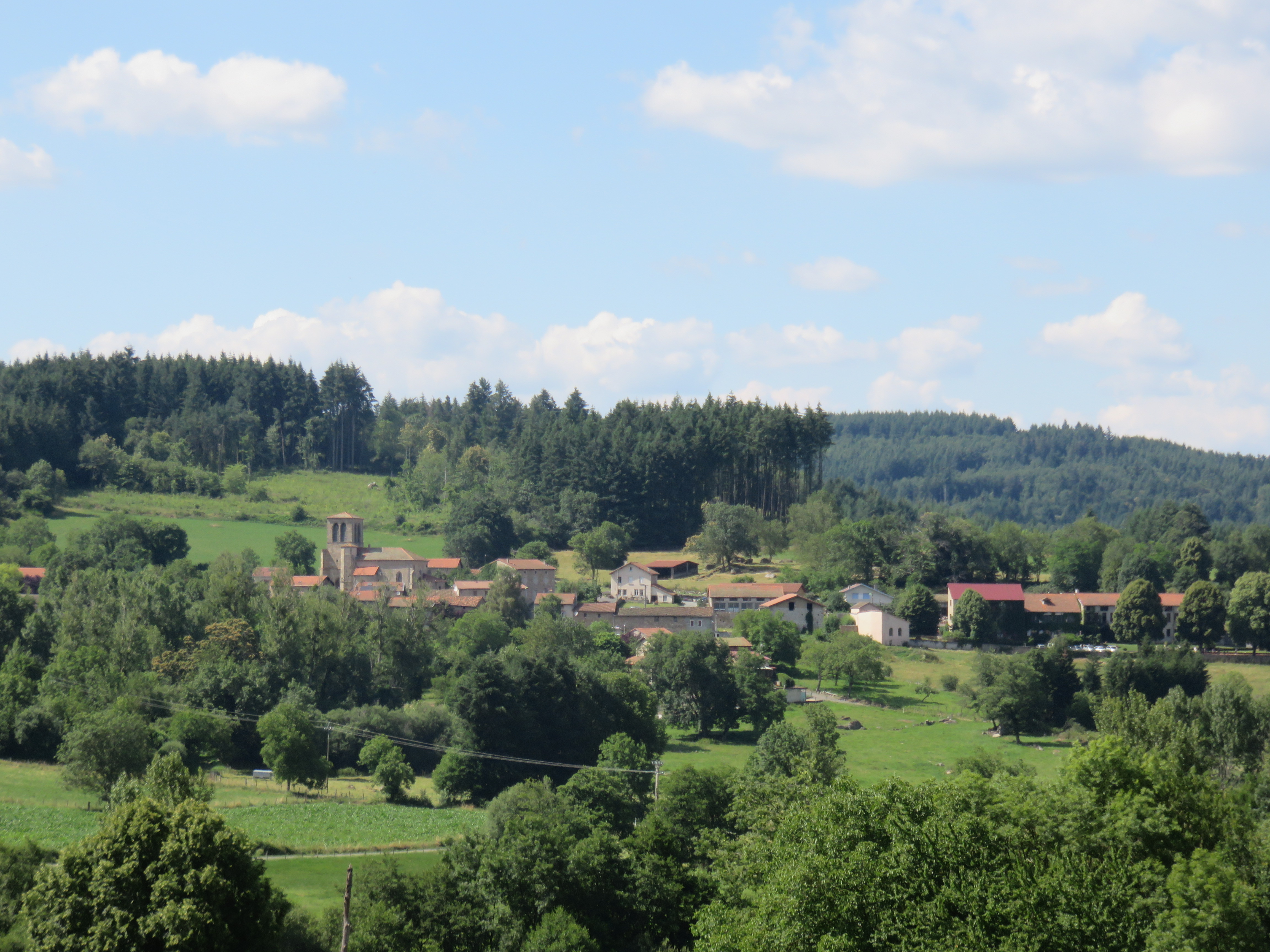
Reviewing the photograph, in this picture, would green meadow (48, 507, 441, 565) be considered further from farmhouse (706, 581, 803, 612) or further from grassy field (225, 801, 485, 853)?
grassy field (225, 801, 485, 853)

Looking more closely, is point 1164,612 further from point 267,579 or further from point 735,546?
point 267,579

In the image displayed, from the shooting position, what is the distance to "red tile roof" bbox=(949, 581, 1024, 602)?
88.4 metres

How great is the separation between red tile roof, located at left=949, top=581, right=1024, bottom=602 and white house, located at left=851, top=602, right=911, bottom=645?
559cm

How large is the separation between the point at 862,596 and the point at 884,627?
6.27 metres

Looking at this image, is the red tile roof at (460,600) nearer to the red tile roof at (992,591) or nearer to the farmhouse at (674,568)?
the farmhouse at (674,568)

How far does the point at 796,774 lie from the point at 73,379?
11107cm

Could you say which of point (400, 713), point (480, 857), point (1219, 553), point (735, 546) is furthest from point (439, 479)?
point (480, 857)

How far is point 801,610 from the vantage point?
8862 centimetres

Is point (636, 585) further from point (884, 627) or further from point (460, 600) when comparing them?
Answer: point (884, 627)

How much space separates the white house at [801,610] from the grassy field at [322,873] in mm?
45098

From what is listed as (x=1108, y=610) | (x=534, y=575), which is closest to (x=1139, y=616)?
(x=1108, y=610)

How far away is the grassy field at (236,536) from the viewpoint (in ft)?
327

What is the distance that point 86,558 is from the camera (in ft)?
293

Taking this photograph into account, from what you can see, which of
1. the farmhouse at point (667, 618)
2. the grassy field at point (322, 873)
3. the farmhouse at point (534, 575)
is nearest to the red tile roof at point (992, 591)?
the farmhouse at point (667, 618)
